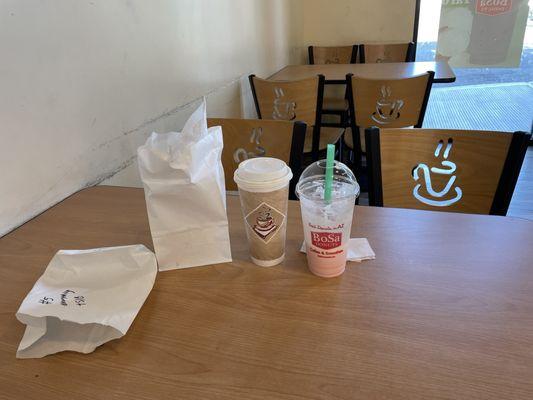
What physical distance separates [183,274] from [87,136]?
2.00ft

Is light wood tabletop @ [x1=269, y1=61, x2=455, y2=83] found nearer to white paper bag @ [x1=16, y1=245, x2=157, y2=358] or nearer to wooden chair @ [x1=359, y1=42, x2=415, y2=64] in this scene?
wooden chair @ [x1=359, y1=42, x2=415, y2=64]

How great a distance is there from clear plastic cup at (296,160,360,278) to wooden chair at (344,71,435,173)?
1414mm

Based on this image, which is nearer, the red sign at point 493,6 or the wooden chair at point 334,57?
the red sign at point 493,6

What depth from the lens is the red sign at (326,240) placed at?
25.3 inches

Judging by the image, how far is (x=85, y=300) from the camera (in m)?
0.61

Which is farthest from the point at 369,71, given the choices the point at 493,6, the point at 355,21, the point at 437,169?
the point at 437,169

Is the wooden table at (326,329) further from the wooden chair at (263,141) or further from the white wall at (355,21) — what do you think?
the white wall at (355,21)

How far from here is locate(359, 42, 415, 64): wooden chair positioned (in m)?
3.14

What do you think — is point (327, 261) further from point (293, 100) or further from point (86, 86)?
point (293, 100)

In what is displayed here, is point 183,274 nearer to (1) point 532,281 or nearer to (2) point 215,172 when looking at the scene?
(2) point 215,172

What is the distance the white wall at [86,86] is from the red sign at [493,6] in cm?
245

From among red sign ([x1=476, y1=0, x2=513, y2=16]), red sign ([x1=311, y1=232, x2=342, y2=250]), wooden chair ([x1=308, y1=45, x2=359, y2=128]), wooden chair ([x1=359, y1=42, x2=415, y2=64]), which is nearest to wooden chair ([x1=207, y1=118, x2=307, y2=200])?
red sign ([x1=311, y1=232, x2=342, y2=250])

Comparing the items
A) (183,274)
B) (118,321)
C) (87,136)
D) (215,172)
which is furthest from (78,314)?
(87,136)

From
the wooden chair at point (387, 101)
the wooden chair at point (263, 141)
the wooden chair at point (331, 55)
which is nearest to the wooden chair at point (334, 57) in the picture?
the wooden chair at point (331, 55)
